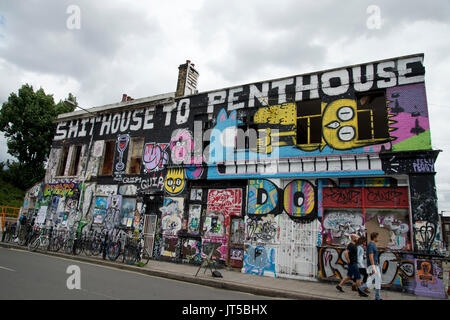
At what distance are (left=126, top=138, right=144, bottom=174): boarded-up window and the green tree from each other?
53.6ft

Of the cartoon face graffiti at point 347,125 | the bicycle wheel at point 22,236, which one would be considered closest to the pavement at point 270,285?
the cartoon face graffiti at point 347,125

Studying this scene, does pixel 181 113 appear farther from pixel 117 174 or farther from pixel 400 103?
pixel 400 103

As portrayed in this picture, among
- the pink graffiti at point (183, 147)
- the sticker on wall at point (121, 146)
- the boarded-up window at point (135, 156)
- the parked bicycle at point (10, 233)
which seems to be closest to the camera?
the pink graffiti at point (183, 147)

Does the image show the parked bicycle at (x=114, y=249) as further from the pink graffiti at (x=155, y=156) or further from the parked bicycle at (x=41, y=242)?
the parked bicycle at (x=41, y=242)

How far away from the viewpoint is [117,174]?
16094mm

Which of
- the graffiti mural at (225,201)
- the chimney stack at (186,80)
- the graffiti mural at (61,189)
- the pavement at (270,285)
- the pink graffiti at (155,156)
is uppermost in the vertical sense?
the chimney stack at (186,80)

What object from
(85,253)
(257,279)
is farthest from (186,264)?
(85,253)

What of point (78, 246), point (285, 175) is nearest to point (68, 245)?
point (78, 246)

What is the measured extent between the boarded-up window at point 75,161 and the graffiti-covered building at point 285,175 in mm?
2828

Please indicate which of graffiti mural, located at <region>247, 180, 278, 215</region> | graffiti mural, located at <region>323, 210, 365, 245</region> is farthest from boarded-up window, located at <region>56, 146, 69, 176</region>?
graffiti mural, located at <region>323, 210, 365, 245</region>

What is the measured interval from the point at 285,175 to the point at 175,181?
576 centimetres

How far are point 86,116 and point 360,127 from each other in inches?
668

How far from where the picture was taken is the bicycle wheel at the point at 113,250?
12.4 metres

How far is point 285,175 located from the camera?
11.1 metres
